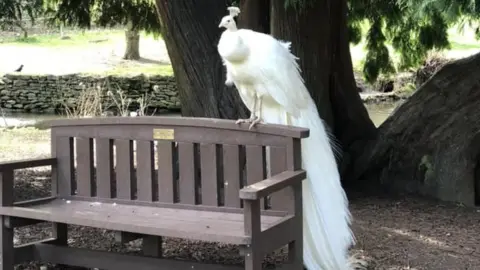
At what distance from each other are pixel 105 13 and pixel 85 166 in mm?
3948

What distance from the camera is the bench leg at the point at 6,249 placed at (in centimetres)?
416

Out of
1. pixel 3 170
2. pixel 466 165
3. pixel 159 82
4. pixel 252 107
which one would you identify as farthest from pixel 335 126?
pixel 159 82

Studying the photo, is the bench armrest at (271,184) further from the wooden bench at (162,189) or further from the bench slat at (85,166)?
the bench slat at (85,166)

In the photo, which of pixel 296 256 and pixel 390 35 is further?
pixel 390 35

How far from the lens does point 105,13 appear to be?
806 cm

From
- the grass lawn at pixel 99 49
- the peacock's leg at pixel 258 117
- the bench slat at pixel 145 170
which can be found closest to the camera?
the peacock's leg at pixel 258 117

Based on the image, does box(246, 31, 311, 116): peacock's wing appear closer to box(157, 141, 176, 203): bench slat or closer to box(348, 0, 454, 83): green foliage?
box(157, 141, 176, 203): bench slat

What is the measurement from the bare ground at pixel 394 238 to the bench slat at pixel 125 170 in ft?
2.07

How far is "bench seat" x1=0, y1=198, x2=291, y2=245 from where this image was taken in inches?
133

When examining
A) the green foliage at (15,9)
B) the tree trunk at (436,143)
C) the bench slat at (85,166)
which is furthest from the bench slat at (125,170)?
the green foliage at (15,9)

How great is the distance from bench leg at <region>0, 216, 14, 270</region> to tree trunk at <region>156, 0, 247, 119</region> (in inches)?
Result: 97.3

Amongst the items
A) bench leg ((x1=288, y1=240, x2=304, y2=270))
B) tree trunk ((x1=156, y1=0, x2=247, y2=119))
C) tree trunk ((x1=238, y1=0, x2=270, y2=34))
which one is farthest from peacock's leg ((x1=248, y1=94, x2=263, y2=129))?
tree trunk ((x1=238, y1=0, x2=270, y2=34))

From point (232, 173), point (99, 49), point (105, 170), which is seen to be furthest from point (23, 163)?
point (99, 49)

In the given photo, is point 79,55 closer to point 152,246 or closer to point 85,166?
point 85,166
